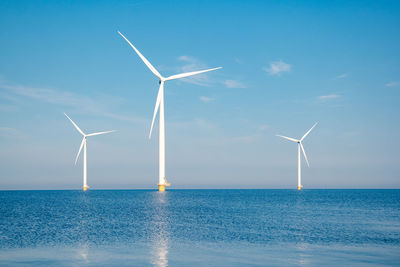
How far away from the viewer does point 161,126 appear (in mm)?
110438

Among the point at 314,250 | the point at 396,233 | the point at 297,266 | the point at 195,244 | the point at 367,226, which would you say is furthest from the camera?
the point at 367,226

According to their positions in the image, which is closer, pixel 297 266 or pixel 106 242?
pixel 297 266

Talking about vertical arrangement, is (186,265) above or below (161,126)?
below

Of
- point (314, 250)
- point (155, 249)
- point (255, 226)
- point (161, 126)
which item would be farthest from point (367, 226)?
point (161, 126)

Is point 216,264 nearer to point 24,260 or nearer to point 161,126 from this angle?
point 24,260

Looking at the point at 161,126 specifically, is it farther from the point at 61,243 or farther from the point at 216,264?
the point at 216,264

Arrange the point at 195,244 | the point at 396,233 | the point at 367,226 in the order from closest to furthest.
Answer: the point at 195,244 < the point at 396,233 < the point at 367,226

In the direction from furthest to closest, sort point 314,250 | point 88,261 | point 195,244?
point 195,244
point 314,250
point 88,261

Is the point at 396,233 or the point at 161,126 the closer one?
the point at 396,233

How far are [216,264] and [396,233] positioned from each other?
2555 cm

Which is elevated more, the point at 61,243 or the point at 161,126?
the point at 161,126

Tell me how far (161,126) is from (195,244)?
75206 mm

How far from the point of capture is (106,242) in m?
38.0

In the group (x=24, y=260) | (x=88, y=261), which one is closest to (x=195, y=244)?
(x=88, y=261)
